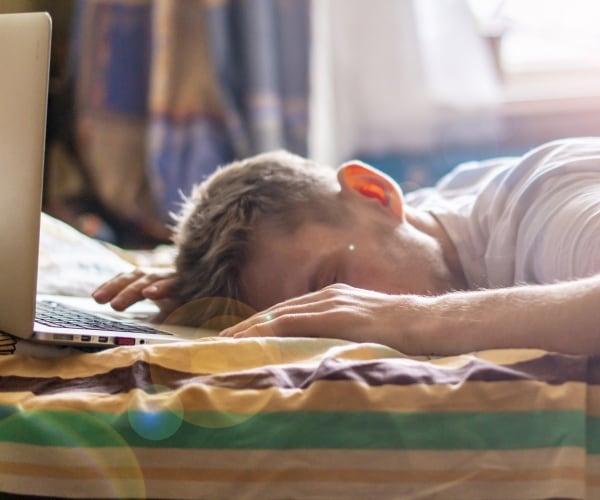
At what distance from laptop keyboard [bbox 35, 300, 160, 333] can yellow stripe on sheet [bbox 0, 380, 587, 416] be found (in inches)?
8.4

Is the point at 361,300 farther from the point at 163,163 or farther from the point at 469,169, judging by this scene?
the point at 163,163

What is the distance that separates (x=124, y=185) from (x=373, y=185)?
1.47m

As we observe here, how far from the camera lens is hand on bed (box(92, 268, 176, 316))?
1.18m

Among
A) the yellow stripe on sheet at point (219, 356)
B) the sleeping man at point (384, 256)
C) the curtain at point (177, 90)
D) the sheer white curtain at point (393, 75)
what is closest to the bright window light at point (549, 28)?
the sheer white curtain at point (393, 75)

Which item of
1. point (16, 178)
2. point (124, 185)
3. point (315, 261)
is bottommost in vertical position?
point (124, 185)

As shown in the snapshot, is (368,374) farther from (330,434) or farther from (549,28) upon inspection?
(549,28)

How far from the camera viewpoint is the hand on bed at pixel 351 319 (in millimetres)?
833

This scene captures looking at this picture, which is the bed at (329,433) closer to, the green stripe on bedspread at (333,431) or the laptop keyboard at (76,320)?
the green stripe on bedspread at (333,431)

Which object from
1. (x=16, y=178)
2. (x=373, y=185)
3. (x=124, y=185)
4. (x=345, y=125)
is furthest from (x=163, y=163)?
(x=16, y=178)

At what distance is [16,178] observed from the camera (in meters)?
0.85

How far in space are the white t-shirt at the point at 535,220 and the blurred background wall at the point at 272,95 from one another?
1.18 metres

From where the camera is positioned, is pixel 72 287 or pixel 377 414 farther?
pixel 72 287

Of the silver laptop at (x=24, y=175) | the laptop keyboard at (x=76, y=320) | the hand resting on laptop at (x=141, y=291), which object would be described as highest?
the silver laptop at (x=24, y=175)

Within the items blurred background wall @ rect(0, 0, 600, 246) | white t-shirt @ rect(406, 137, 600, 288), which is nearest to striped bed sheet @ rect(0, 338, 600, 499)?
white t-shirt @ rect(406, 137, 600, 288)
